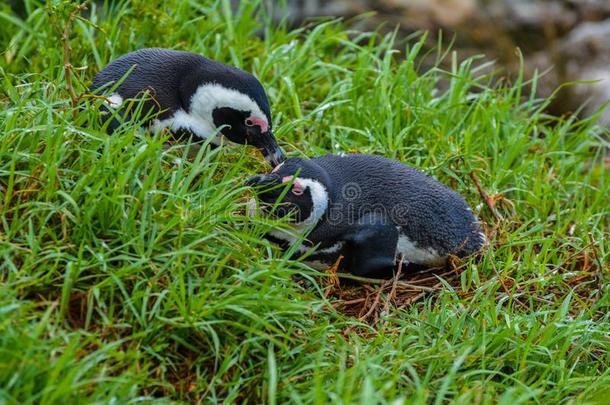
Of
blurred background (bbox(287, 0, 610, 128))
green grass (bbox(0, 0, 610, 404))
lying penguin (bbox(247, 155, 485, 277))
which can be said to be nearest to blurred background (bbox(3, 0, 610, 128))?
blurred background (bbox(287, 0, 610, 128))

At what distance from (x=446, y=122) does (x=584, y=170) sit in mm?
1102

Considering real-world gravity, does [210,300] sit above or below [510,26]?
above

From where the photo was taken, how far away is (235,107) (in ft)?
12.8

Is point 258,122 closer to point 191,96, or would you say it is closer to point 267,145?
point 267,145

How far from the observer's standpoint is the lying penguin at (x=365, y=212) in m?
3.79

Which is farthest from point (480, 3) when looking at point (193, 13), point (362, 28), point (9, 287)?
point (9, 287)

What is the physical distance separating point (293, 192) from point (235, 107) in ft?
1.47

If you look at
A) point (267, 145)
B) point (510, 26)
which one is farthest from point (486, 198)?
point (510, 26)

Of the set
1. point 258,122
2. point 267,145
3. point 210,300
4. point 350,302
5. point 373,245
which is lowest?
point 350,302

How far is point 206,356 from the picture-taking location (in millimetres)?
3252

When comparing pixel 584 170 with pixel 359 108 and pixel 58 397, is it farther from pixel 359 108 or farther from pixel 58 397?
pixel 58 397

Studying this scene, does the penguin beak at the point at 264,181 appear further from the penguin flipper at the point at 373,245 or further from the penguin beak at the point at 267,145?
the penguin flipper at the point at 373,245

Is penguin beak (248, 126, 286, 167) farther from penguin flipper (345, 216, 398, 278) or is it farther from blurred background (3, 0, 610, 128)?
Answer: blurred background (3, 0, 610, 128)

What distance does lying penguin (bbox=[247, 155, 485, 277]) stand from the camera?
A: 379 centimetres
